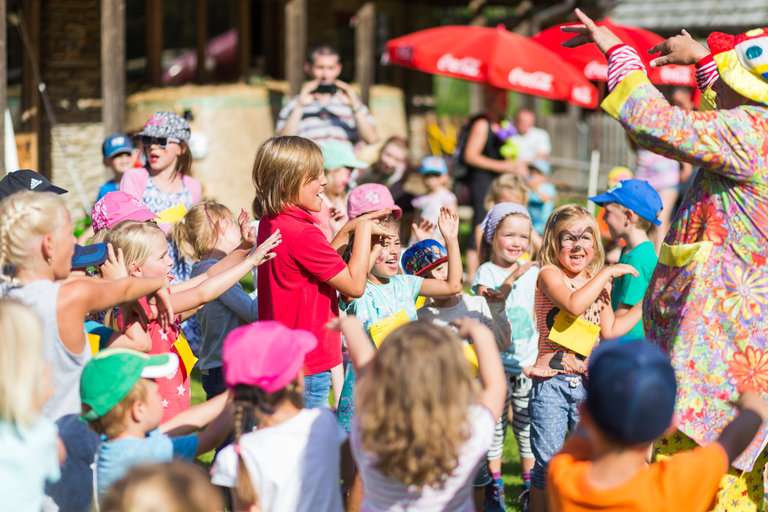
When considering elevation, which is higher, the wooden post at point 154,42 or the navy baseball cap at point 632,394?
the wooden post at point 154,42

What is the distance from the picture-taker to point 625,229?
4.45m

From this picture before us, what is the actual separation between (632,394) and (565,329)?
170cm

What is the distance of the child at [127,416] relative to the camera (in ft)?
8.62

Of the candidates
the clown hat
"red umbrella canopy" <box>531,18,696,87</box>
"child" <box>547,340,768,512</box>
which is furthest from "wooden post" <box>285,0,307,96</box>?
"child" <box>547,340,768,512</box>

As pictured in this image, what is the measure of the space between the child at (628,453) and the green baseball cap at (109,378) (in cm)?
125

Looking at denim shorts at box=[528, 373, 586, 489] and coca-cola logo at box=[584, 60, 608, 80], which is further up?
coca-cola logo at box=[584, 60, 608, 80]

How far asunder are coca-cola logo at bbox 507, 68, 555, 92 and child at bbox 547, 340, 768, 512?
22.0 feet

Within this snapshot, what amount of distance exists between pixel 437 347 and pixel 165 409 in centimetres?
169

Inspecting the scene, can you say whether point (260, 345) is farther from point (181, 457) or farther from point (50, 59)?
point (50, 59)

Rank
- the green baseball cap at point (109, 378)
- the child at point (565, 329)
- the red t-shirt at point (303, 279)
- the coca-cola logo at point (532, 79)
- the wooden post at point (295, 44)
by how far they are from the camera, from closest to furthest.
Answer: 1. the green baseball cap at point (109, 378)
2. the red t-shirt at point (303, 279)
3. the child at point (565, 329)
4. the coca-cola logo at point (532, 79)
5. the wooden post at point (295, 44)

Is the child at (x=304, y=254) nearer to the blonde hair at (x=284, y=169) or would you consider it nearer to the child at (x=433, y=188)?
the blonde hair at (x=284, y=169)

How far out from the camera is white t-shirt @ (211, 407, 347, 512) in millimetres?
2533

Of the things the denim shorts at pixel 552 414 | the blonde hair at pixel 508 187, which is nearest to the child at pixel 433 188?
the blonde hair at pixel 508 187

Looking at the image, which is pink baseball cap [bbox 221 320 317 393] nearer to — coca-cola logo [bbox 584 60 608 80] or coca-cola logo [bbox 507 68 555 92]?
coca-cola logo [bbox 584 60 608 80]
